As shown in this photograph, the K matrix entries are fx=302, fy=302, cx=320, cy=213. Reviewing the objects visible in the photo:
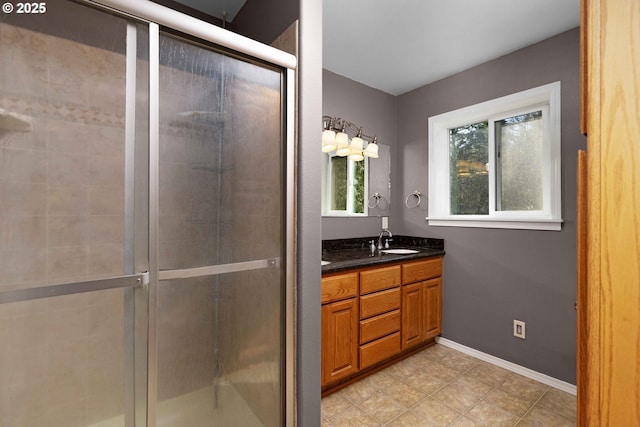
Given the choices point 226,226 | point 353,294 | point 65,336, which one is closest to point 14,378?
point 65,336

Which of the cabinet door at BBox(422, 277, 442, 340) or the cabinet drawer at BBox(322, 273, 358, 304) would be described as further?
the cabinet door at BBox(422, 277, 442, 340)

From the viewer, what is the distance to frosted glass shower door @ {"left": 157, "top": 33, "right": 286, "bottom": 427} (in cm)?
109

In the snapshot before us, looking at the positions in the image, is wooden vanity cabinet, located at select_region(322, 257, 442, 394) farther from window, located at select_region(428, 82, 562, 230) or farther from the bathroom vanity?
window, located at select_region(428, 82, 562, 230)

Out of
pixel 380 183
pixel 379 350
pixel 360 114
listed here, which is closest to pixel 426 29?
pixel 360 114

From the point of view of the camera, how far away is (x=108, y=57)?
98 centimetres

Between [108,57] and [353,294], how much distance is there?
→ 5.98 feet

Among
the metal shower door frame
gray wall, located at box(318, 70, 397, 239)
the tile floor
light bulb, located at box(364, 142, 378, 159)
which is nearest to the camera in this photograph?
the metal shower door frame

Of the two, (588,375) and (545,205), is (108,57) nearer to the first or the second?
(588,375)

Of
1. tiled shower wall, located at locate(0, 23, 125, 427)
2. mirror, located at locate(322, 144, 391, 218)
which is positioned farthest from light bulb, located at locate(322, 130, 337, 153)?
tiled shower wall, located at locate(0, 23, 125, 427)

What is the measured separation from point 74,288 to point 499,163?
2.98 meters

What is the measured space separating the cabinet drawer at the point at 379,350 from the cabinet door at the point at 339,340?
0.25ft

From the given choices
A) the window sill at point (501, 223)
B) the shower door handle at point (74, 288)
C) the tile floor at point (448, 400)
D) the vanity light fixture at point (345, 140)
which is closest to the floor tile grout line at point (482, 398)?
the tile floor at point (448, 400)

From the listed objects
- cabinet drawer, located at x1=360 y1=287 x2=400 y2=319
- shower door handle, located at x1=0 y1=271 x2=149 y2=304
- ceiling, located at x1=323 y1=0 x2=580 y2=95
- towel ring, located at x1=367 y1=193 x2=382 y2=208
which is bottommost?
cabinet drawer, located at x1=360 y1=287 x2=400 y2=319

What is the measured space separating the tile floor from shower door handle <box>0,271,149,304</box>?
1454 millimetres
